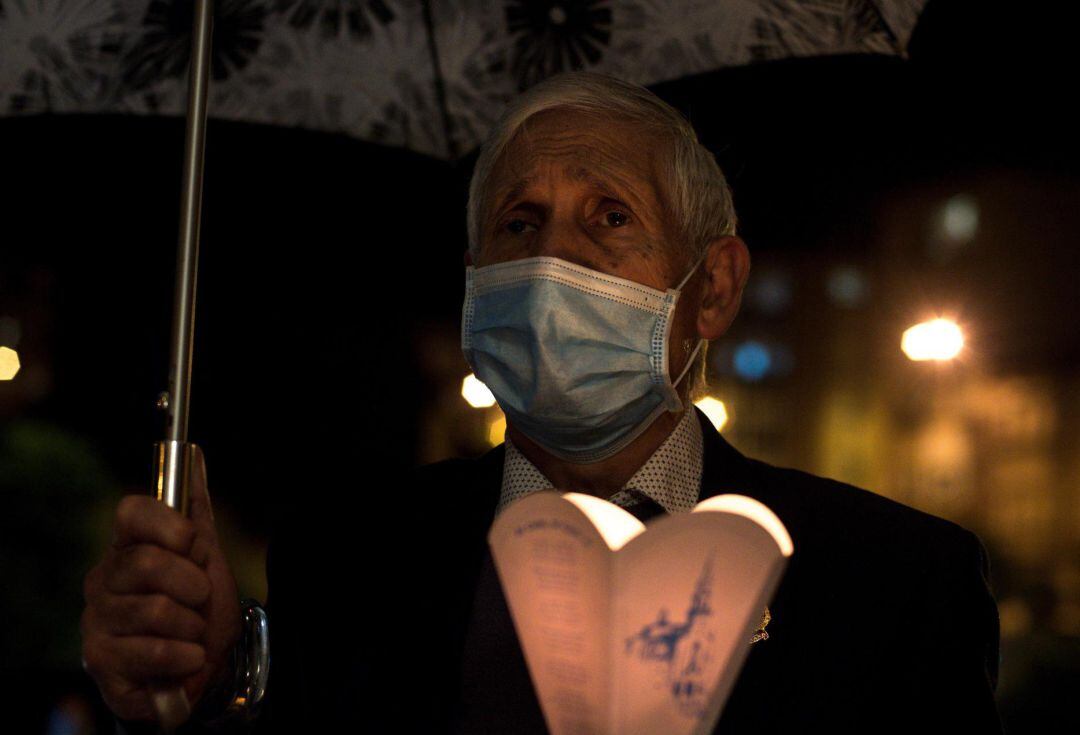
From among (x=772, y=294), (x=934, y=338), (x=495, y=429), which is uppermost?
(x=772, y=294)

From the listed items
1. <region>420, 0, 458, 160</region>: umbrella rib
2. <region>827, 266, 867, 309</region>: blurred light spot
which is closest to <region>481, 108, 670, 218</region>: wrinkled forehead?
<region>420, 0, 458, 160</region>: umbrella rib

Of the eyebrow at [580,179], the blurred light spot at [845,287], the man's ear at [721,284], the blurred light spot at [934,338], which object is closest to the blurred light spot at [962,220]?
the blurred light spot at [934,338]

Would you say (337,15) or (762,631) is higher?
(337,15)

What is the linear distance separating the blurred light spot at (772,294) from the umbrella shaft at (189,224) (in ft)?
27.6

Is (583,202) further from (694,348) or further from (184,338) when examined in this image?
(184,338)

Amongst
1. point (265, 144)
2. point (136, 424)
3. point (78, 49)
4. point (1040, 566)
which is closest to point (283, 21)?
point (78, 49)

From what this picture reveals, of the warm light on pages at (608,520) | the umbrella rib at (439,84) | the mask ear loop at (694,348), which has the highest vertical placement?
the umbrella rib at (439,84)

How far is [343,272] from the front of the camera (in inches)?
239

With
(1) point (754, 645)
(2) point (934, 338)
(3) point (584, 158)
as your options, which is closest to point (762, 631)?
(1) point (754, 645)

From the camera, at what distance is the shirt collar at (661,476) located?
2391 mm

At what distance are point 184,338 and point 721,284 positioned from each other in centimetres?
151

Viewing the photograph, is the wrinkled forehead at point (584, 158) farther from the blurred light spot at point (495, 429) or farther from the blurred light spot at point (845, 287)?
the blurred light spot at point (845, 287)

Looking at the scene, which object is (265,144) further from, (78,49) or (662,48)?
(662,48)

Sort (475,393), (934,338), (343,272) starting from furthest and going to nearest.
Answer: (475,393)
(934,338)
(343,272)
